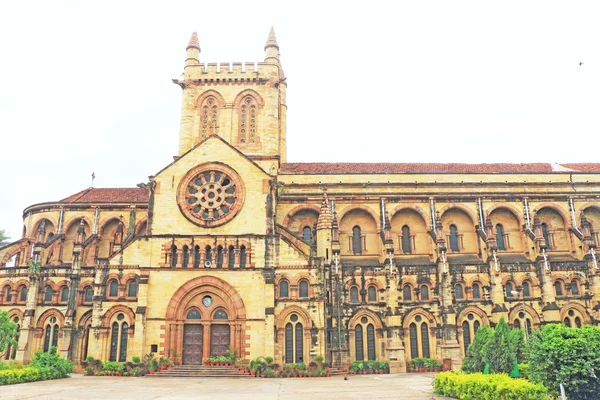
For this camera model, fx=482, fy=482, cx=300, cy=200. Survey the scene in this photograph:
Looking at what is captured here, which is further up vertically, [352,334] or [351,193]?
[351,193]

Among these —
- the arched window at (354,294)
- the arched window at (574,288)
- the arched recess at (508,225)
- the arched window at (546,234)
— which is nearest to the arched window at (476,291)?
the arched recess at (508,225)

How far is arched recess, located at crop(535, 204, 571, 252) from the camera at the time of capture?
143ft

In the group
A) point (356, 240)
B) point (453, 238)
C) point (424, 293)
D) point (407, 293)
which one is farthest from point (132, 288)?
point (453, 238)

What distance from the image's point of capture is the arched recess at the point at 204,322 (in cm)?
3388

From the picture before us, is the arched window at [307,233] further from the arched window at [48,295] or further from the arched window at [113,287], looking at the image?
the arched window at [48,295]

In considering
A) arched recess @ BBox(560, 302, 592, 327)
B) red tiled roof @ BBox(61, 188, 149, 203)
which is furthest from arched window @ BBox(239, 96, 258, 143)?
arched recess @ BBox(560, 302, 592, 327)

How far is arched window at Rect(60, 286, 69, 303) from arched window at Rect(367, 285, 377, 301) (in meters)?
23.9

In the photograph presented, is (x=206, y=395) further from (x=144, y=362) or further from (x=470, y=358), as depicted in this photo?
(x=144, y=362)

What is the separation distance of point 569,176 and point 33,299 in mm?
48856

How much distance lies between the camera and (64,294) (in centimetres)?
3847

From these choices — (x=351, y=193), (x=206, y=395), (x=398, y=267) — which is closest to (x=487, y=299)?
(x=398, y=267)

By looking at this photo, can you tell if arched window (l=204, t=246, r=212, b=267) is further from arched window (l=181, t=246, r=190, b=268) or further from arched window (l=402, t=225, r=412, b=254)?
arched window (l=402, t=225, r=412, b=254)

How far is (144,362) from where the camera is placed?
33.0 metres

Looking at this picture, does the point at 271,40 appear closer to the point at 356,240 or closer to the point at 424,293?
the point at 356,240
